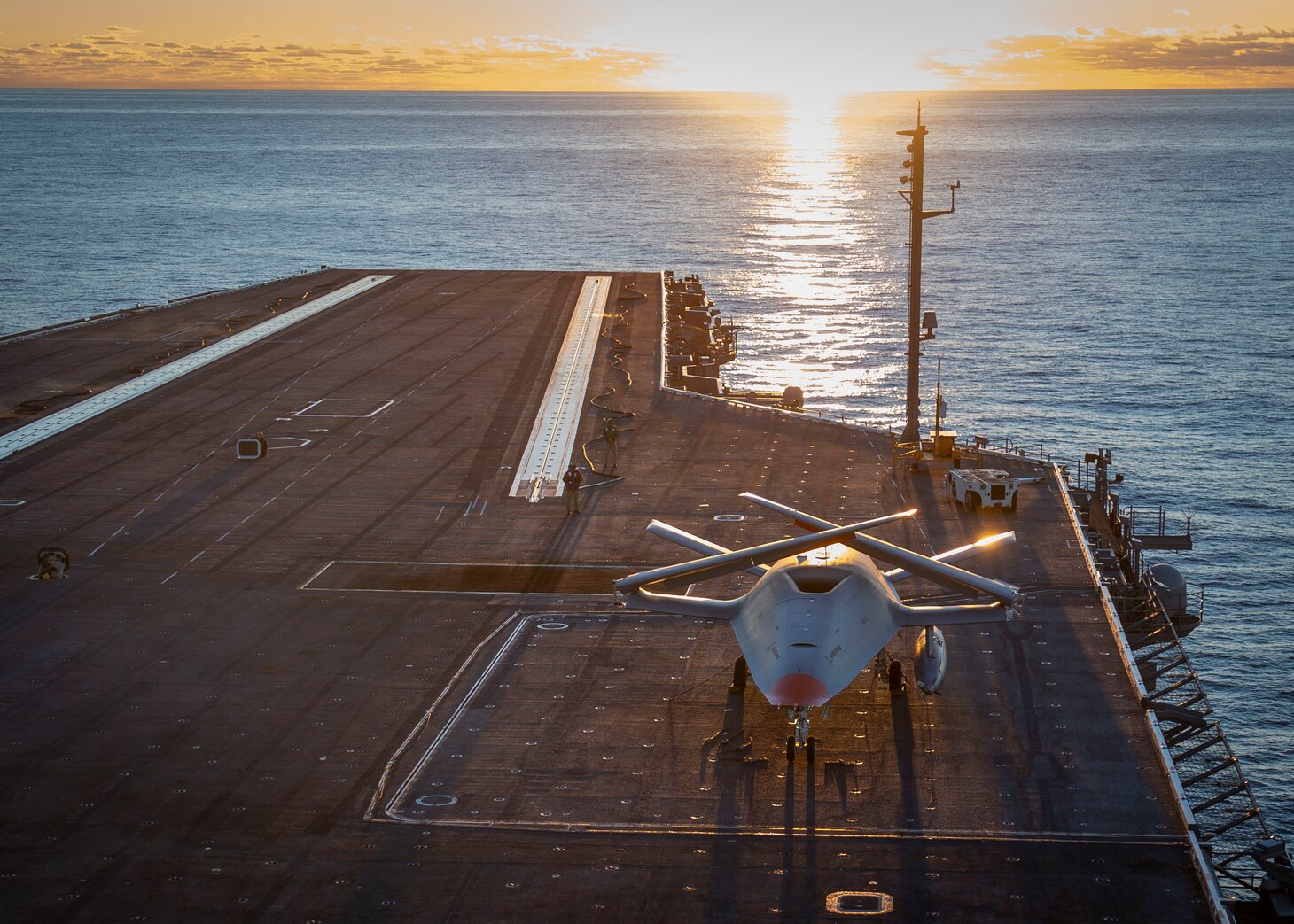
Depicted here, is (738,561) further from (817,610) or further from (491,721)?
(491,721)

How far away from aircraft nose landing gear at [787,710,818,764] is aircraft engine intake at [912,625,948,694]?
14.1ft

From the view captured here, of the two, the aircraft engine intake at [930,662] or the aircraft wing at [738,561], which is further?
the aircraft engine intake at [930,662]

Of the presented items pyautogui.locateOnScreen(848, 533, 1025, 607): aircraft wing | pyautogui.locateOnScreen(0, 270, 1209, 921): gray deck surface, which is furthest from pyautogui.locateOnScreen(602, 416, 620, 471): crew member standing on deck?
pyautogui.locateOnScreen(848, 533, 1025, 607): aircraft wing

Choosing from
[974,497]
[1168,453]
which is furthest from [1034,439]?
[974,497]

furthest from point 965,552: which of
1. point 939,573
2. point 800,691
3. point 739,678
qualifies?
point 800,691

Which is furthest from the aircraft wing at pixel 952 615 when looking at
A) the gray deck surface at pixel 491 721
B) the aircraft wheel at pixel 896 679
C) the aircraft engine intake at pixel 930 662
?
the gray deck surface at pixel 491 721

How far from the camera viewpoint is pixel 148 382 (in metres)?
70.1

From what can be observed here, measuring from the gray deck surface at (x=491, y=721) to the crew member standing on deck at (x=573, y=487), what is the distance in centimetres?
65

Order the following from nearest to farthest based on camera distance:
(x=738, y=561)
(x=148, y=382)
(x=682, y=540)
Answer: (x=738, y=561) < (x=682, y=540) < (x=148, y=382)

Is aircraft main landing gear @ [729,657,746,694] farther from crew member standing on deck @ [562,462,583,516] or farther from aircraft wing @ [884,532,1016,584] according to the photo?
crew member standing on deck @ [562,462,583,516]

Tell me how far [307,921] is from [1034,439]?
68.8 m

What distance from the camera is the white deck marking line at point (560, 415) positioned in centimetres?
5306

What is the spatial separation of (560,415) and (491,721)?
31.6 m

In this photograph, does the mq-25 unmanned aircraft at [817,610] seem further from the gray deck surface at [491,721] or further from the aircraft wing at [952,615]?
the gray deck surface at [491,721]
